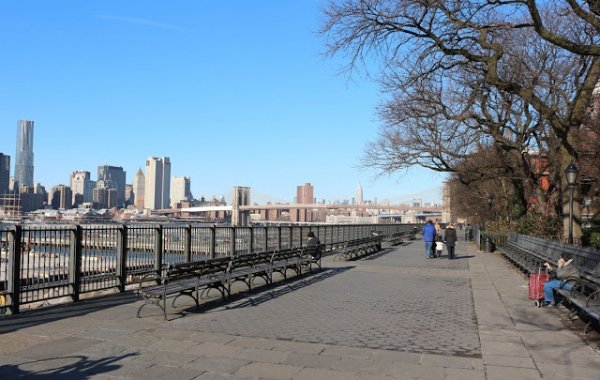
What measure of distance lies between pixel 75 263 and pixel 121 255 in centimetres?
135

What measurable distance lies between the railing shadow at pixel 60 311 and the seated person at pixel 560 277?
25.9 ft

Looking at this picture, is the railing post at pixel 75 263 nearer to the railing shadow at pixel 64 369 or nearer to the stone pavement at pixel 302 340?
the stone pavement at pixel 302 340

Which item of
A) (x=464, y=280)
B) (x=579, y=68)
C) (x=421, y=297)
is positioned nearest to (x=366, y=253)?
(x=464, y=280)

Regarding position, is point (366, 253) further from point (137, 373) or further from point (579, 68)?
point (137, 373)

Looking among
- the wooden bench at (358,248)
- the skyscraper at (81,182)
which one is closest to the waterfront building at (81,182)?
the skyscraper at (81,182)

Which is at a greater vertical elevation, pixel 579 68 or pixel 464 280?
pixel 579 68

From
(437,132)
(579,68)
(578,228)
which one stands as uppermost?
(579,68)

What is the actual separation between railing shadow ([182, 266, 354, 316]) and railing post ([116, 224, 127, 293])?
2.24m

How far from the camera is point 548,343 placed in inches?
324

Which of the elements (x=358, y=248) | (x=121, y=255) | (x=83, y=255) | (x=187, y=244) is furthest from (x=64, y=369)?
(x=358, y=248)

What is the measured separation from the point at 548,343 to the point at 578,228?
1412cm

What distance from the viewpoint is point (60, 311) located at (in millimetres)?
9805

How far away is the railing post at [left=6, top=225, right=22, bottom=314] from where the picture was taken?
30.9 ft

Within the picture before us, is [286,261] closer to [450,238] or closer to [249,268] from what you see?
[249,268]
